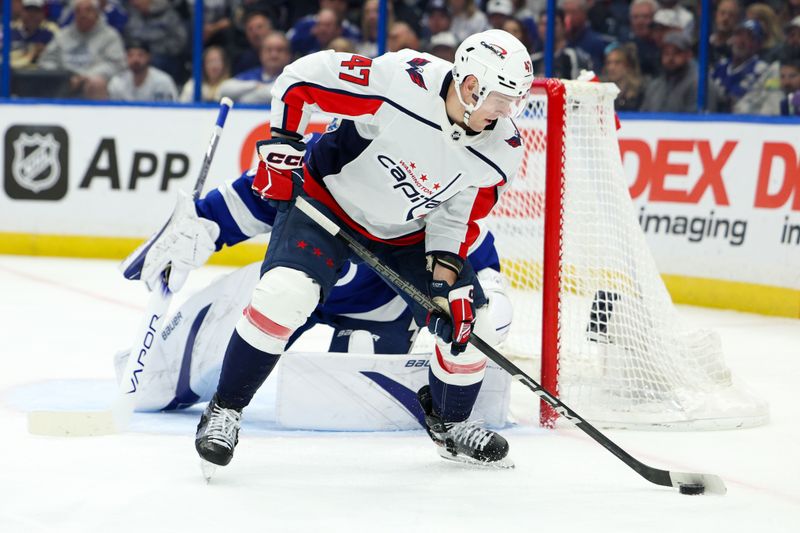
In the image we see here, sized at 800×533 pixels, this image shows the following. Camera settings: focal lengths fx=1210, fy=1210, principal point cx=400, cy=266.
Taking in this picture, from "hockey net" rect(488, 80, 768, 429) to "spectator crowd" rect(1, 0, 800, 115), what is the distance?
2230 mm

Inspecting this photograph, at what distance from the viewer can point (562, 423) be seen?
325 centimetres

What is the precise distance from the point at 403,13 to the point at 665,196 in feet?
5.92

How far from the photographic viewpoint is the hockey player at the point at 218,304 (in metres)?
3.21

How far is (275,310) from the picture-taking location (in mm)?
2561

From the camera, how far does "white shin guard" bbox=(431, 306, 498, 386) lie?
2789 millimetres

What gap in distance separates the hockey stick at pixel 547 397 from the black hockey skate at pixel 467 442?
0.15 m

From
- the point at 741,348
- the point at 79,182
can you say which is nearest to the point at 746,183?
the point at 741,348

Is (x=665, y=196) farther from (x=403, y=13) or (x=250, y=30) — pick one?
(x=250, y=30)

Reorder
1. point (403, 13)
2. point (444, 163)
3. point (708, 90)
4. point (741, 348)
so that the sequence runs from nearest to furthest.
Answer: point (444, 163)
point (741, 348)
point (708, 90)
point (403, 13)

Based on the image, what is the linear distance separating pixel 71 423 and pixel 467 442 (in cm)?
98

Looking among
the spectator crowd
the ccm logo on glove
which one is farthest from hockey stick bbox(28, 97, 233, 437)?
the spectator crowd

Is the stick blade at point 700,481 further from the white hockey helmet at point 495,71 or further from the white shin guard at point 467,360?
the white hockey helmet at point 495,71

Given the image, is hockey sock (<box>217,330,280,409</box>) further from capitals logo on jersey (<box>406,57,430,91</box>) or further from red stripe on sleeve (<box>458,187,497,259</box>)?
capitals logo on jersey (<box>406,57,430,91</box>)

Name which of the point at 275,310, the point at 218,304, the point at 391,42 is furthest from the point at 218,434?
the point at 391,42
